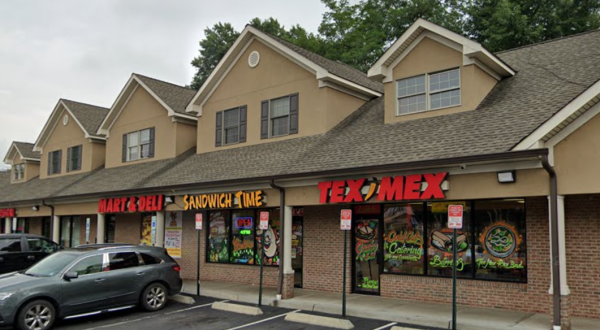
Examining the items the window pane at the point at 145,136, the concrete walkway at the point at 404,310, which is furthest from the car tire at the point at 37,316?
the window pane at the point at 145,136

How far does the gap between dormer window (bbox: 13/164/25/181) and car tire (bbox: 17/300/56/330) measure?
2483 cm

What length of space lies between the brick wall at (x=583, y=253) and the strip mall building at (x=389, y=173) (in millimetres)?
28

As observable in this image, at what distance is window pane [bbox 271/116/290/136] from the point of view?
17250 mm

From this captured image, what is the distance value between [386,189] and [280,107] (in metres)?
6.82

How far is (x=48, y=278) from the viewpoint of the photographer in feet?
37.5

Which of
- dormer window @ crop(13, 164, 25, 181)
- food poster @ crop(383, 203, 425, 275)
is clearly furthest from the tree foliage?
dormer window @ crop(13, 164, 25, 181)

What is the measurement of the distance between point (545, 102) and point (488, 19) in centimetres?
2034

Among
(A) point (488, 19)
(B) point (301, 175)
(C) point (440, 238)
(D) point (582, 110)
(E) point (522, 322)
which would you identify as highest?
(A) point (488, 19)

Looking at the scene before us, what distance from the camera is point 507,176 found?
33.0 ft

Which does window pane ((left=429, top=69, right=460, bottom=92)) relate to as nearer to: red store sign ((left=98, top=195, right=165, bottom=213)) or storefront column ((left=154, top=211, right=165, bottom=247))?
red store sign ((left=98, top=195, right=165, bottom=213))

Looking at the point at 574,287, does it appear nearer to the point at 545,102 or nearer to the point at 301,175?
the point at 545,102

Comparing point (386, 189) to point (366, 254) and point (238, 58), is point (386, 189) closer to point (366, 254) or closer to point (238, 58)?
point (366, 254)

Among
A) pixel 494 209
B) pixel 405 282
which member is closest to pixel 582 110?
pixel 494 209

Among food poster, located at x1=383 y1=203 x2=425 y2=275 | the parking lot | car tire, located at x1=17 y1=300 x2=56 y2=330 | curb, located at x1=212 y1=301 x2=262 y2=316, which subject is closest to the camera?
car tire, located at x1=17 y1=300 x2=56 y2=330
